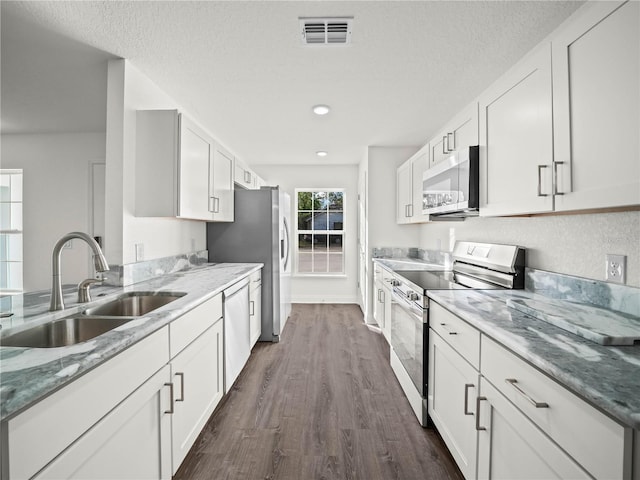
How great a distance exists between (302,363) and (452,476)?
164 centimetres

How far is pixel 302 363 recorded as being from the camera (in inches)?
120

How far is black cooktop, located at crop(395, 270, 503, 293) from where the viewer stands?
2.06 meters

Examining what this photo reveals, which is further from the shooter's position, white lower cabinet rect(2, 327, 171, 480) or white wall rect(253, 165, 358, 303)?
white wall rect(253, 165, 358, 303)

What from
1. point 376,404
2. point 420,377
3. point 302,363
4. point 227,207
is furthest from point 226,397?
point 227,207

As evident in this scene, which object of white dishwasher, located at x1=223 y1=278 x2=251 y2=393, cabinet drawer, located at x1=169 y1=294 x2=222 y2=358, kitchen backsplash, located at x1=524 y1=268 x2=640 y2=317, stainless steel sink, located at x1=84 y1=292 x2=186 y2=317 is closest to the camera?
kitchen backsplash, located at x1=524 y1=268 x2=640 y2=317

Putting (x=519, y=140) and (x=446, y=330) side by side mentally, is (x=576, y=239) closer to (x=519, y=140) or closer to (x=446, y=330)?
(x=519, y=140)

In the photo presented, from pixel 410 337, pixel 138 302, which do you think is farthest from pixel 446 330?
pixel 138 302

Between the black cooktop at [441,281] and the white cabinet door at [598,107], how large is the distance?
86cm

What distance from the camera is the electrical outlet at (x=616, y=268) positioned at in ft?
4.57

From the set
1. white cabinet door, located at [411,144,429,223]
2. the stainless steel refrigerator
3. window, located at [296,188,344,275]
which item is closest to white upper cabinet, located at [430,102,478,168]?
white cabinet door, located at [411,144,429,223]

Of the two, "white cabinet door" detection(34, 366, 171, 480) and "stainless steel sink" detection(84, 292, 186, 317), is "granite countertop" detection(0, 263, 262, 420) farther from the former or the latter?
"white cabinet door" detection(34, 366, 171, 480)

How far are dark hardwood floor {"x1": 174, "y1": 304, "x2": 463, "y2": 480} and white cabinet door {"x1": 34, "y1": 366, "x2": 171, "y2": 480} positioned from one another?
0.44 meters

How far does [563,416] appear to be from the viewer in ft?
2.79

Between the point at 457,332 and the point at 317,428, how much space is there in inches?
43.7
